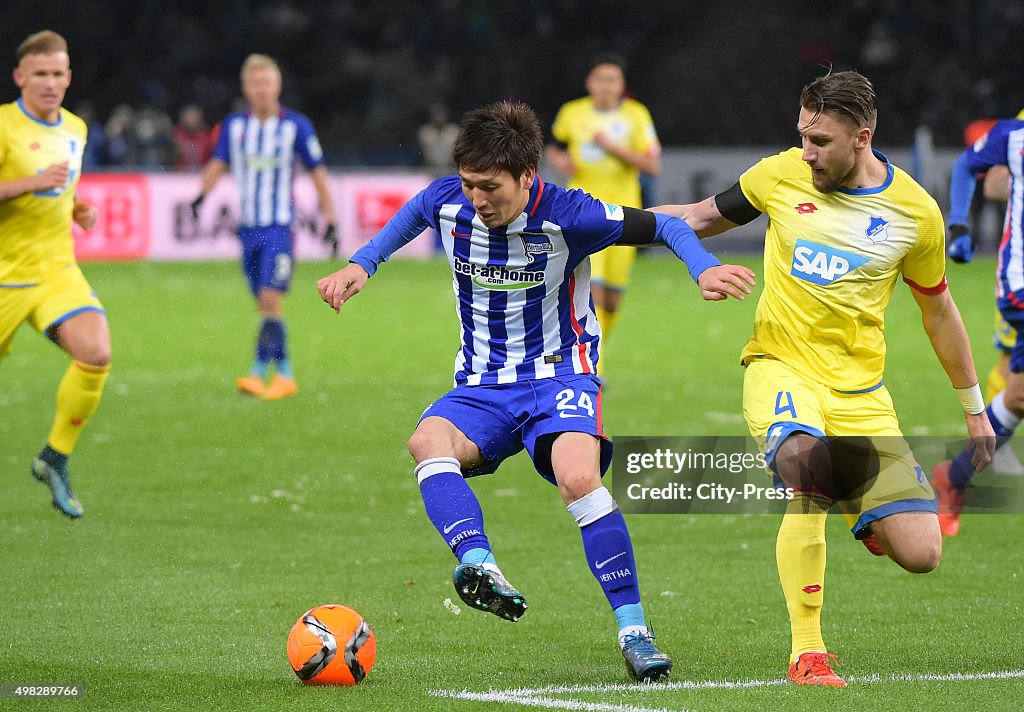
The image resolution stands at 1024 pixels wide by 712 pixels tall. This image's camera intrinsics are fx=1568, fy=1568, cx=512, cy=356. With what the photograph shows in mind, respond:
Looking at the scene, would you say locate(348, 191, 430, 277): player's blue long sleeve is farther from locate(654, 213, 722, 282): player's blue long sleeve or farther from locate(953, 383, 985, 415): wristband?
locate(953, 383, 985, 415): wristband

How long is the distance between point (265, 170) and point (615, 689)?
7.79 meters

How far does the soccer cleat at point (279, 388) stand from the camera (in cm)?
1102

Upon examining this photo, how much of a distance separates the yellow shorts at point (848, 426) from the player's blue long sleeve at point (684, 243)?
45 cm

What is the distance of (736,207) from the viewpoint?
17.3 ft

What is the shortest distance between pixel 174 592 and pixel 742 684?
2463mm

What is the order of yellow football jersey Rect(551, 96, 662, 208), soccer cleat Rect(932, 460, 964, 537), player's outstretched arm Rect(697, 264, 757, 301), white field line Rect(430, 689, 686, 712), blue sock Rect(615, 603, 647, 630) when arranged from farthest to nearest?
1. yellow football jersey Rect(551, 96, 662, 208)
2. soccer cleat Rect(932, 460, 964, 537)
3. blue sock Rect(615, 603, 647, 630)
4. player's outstretched arm Rect(697, 264, 757, 301)
5. white field line Rect(430, 689, 686, 712)

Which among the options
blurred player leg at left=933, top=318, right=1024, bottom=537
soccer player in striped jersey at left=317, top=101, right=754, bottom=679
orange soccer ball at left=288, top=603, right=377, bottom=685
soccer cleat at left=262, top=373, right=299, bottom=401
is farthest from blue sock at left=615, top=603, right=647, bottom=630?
soccer cleat at left=262, top=373, right=299, bottom=401

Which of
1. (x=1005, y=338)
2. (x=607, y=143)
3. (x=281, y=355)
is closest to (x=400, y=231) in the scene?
(x=1005, y=338)

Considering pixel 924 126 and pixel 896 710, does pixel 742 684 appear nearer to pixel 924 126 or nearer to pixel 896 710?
pixel 896 710

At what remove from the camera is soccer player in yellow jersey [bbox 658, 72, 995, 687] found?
4.83m

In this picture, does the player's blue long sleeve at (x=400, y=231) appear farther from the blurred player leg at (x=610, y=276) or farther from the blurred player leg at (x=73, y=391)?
the blurred player leg at (x=610, y=276)

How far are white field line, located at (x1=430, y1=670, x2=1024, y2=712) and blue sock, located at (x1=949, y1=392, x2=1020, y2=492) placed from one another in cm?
258

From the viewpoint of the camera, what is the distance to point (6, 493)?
26.6 ft

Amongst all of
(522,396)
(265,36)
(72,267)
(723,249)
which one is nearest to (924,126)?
(723,249)
